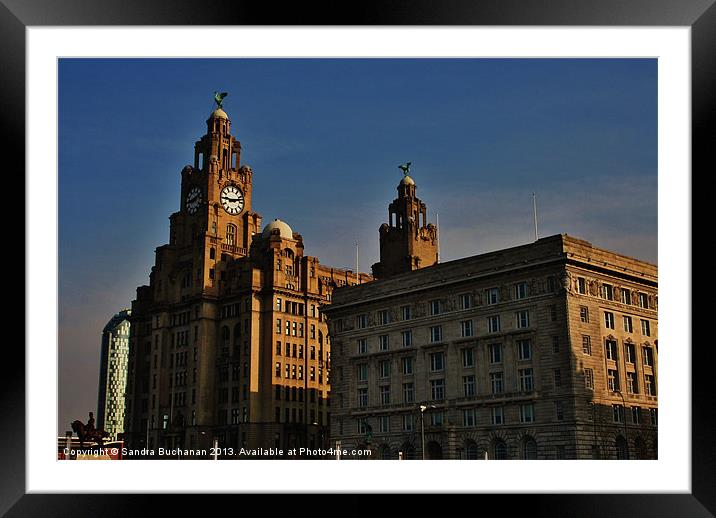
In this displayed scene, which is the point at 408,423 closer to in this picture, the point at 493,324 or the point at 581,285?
the point at 493,324

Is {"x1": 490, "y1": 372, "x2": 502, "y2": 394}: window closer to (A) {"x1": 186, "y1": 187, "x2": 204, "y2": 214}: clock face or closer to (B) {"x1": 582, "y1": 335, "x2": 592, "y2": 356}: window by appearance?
(B) {"x1": 582, "y1": 335, "x2": 592, "y2": 356}: window

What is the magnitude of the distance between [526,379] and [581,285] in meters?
7.34

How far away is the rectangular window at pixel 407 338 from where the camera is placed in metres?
67.9

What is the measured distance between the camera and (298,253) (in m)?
91.6

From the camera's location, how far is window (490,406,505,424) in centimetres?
6098

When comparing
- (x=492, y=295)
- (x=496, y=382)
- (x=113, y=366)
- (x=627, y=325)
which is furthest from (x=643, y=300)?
(x=113, y=366)

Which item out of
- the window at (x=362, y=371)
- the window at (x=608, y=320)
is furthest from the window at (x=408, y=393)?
the window at (x=608, y=320)

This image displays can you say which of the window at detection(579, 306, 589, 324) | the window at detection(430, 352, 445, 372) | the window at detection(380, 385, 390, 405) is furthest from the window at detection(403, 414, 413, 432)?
the window at detection(579, 306, 589, 324)

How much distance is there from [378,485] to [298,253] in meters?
73.2

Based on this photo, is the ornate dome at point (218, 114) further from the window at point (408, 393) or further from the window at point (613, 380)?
the window at point (613, 380)

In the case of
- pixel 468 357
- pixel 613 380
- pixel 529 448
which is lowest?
pixel 529 448

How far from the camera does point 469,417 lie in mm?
63000
